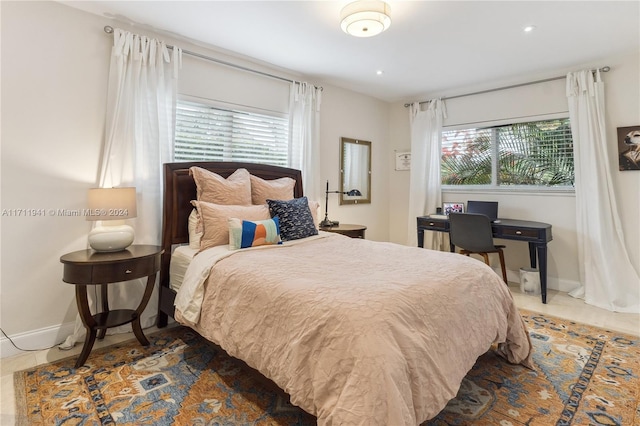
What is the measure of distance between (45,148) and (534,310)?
4.32m

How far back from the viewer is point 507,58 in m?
3.29

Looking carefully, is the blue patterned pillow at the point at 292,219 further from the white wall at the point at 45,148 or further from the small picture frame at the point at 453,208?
the small picture frame at the point at 453,208

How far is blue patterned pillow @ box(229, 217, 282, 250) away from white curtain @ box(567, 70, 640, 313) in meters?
3.25

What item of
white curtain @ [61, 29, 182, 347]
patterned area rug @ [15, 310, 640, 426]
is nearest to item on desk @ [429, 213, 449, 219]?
patterned area rug @ [15, 310, 640, 426]

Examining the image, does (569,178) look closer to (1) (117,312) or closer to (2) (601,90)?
(2) (601,90)

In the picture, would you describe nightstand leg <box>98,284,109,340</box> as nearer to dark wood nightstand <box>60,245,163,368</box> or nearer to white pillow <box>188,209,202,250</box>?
dark wood nightstand <box>60,245,163,368</box>

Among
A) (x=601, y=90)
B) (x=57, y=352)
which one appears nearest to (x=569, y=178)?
(x=601, y=90)

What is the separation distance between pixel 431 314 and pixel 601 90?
350 centimetres

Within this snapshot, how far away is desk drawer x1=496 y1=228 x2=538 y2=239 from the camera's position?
3321mm

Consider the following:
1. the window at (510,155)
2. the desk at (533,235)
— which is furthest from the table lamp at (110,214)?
the window at (510,155)

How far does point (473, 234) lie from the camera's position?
3.56 m

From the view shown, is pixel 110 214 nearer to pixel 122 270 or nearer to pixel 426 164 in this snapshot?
pixel 122 270

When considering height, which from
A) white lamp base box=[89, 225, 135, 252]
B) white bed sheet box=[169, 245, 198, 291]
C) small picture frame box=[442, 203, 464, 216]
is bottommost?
white bed sheet box=[169, 245, 198, 291]

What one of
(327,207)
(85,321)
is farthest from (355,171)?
(85,321)
